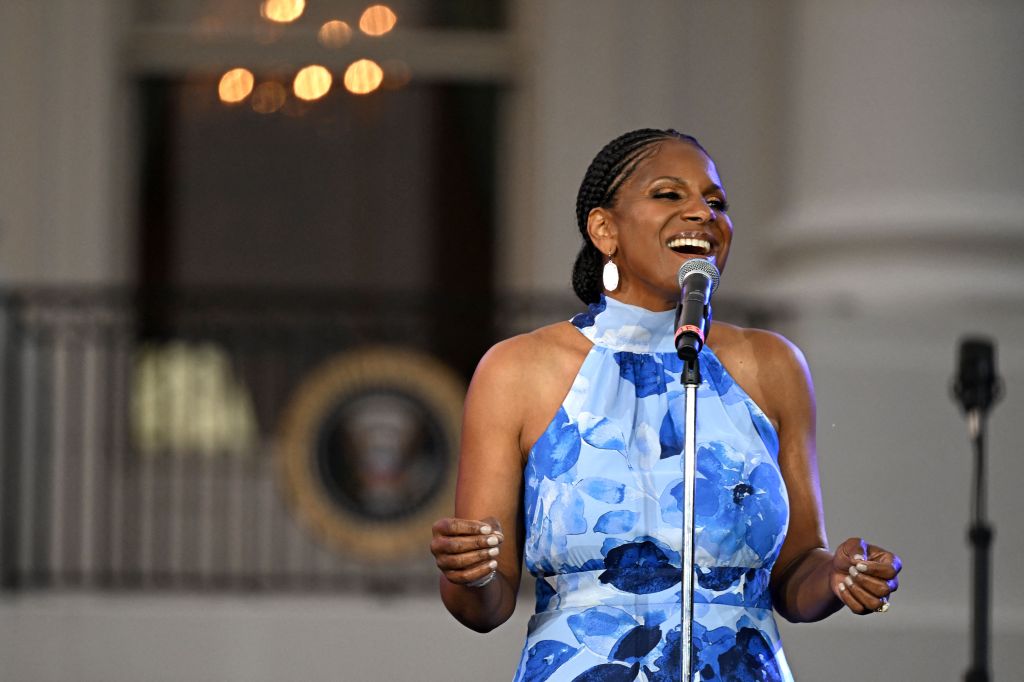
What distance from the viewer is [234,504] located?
9781mm

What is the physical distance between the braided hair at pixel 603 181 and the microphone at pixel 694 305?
0.27 metres

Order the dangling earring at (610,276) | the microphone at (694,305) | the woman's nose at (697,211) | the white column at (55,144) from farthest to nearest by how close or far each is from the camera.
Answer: the white column at (55,144) → the dangling earring at (610,276) → the woman's nose at (697,211) → the microphone at (694,305)

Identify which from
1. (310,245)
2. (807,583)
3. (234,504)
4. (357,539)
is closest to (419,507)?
(357,539)

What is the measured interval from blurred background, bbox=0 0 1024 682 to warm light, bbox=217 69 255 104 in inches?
0.7

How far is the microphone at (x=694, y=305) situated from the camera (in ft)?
9.49

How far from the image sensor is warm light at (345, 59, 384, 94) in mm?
10656

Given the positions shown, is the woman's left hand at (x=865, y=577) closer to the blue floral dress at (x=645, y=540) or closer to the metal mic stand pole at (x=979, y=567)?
the blue floral dress at (x=645, y=540)

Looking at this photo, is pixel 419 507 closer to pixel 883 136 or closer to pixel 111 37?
pixel 883 136

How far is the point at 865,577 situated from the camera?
9.20 ft

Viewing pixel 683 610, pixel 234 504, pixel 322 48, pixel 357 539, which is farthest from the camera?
pixel 322 48

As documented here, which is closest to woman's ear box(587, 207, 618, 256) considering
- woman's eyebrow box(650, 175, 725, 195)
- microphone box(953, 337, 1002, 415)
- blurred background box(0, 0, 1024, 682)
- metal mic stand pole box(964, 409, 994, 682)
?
woman's eyebrow box(650, 175, 725, 195)

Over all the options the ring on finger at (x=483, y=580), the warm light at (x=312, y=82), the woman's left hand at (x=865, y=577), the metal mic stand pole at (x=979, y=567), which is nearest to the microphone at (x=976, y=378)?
the metal mic stand pole at (x=979, y=567)

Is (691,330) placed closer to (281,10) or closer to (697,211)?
(697,211)

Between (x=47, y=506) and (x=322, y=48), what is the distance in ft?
11.0
